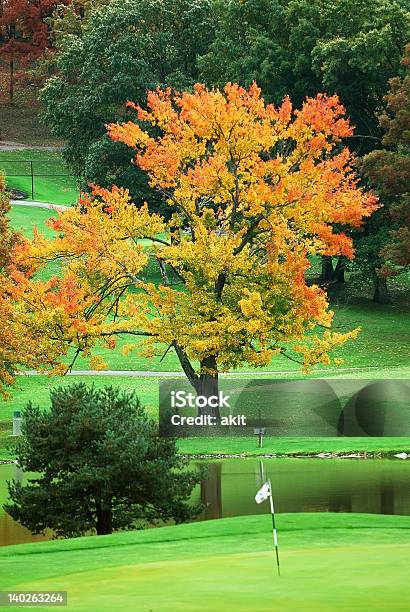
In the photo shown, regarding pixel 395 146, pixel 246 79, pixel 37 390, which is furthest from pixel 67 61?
pixel 37 390

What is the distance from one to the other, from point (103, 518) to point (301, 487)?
7516 mm

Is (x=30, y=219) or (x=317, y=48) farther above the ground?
(x=317, y=48)

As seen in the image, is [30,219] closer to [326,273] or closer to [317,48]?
[326,273]

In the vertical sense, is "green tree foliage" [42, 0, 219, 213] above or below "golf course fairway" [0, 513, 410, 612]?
above

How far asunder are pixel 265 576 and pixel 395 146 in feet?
155

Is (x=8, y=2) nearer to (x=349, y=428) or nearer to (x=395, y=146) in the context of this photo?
(x=395, y=146)

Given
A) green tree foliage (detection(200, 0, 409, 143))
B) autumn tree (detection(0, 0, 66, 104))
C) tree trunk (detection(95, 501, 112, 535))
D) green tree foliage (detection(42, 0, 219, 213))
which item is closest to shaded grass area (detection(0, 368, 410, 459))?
tree trunk (detection(95, 501, 112, 535))

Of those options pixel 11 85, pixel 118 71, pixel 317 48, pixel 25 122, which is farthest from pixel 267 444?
pixel 25 122

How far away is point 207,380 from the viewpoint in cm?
4206

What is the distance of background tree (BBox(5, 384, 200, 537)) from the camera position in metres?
23.5

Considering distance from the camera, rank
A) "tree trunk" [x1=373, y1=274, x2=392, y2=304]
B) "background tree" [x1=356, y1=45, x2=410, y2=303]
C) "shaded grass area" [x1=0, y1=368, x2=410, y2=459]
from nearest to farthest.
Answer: "shaded grass area" [x1=0, y1=368, x2=410, y2=459] < "background tree" [x1=356, y1=45, x2=410, y2=303] < "tree trunk" [x1=373, y1=274, x2=392, y2=304]

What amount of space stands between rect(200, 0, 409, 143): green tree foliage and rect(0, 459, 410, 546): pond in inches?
1271

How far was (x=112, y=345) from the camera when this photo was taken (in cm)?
4125

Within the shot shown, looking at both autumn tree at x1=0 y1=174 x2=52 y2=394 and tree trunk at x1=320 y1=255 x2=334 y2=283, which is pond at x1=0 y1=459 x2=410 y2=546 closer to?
autumn tree at x1=0 y1=174 x2=52 y2=394
